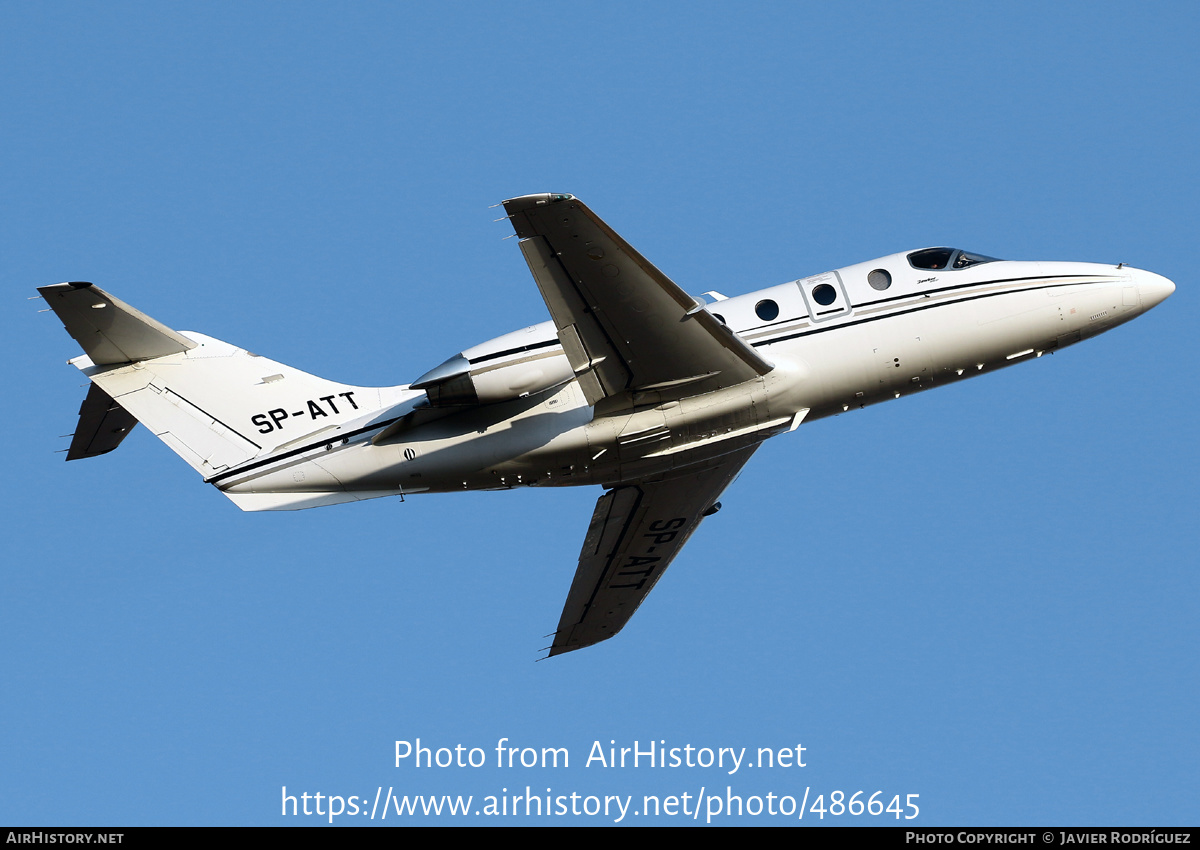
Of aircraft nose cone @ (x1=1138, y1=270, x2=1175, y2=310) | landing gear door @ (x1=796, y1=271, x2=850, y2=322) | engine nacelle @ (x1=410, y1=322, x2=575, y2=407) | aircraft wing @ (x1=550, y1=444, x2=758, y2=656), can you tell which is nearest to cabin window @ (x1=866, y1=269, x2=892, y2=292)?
landing gear door @ (x1=796, y1=271, x2=850, y2=322)

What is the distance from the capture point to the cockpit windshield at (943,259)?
2316cm

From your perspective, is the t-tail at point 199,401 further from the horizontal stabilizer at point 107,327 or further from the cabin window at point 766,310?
the cabin window at point 766,310

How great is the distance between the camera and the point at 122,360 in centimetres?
2273

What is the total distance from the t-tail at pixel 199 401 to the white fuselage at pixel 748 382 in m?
0.53

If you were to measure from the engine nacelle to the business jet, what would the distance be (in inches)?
1.1

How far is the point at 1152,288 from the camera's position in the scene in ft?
76.8

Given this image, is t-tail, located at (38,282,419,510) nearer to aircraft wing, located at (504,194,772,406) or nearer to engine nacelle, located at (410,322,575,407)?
engine nacelle, located at (410,322,575,407)

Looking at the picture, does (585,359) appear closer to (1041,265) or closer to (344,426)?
(344,426)

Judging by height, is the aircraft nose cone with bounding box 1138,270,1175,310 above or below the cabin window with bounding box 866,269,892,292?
above

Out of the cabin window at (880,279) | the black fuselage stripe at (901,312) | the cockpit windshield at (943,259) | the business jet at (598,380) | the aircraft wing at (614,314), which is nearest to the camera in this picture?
the aircraft wing at (614,314)

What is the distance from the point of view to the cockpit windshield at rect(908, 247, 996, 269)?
23156mm

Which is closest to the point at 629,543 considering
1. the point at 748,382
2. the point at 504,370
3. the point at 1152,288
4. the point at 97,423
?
the point at 748,382

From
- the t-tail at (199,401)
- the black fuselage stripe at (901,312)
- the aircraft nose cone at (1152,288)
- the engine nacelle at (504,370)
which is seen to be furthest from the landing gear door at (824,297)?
the t-tail at (199,401)
